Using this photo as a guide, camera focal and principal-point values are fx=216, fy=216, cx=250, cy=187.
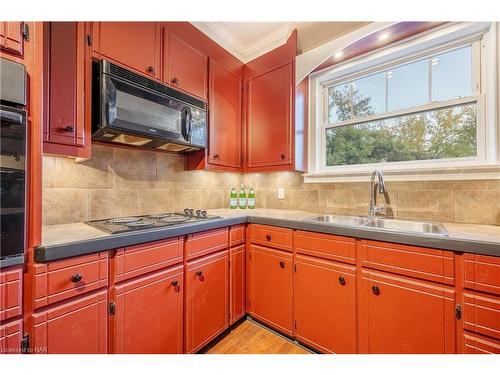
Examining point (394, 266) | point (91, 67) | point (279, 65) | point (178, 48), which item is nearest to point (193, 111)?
point (178, 48)

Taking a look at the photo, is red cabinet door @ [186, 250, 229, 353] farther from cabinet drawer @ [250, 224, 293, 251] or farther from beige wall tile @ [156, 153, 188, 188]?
beige wall tile @ [156, 153, 188, 188]

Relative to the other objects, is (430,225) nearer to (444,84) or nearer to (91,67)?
(444,84)

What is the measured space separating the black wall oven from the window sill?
1952 mm

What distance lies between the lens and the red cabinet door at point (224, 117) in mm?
1979

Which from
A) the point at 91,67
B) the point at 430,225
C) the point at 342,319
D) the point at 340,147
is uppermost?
the point at 91,67

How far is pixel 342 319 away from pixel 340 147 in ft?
4.84

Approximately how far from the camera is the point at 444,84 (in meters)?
1.65

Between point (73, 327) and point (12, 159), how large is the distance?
72 cm

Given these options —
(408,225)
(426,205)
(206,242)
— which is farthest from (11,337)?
(426,205)

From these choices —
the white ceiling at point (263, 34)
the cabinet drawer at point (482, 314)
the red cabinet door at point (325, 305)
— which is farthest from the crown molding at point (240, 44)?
the cabinet drawer at point (482, 314)

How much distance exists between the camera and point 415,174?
5.33 ft

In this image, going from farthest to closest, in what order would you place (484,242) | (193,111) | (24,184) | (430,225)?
(193,111) → (430,225) → (484,242) → (24,184)

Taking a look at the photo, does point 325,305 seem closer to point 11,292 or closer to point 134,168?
point 11,292

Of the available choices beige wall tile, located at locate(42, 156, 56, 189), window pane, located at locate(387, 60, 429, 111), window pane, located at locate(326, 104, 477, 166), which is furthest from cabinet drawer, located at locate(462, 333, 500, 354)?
beige wall tile, located at locate(42, 156, 56, 189)
